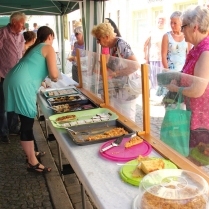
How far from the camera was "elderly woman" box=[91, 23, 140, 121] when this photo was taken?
6.76 ft

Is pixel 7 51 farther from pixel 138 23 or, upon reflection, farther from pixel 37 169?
pixel 138 23

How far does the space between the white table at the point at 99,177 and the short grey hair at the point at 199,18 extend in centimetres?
78

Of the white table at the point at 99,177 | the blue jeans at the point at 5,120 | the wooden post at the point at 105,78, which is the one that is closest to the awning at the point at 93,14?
the blue jeans at the point at 5,120

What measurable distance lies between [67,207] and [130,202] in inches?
54.5

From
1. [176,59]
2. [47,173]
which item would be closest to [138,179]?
[47,173]

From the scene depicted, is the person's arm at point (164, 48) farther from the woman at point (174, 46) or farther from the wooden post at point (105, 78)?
the wooden post at point (105, 78)

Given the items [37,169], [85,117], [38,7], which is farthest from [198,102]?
[38,7]

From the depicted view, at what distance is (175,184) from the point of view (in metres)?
0.95

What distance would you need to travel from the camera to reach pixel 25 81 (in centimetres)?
229

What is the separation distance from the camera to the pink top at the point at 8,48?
3482 millimetres

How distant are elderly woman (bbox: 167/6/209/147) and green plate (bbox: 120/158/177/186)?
14.6 inches

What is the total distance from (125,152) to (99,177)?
239mm

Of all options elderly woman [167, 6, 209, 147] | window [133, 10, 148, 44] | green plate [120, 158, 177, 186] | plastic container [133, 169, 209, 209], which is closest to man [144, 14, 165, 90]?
elderly woman [167, 6, 209, 147]

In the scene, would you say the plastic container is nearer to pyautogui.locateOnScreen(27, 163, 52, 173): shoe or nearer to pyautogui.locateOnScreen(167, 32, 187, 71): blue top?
pyautogui.locateOnScreen(27, 163, 52, 173): shoe
